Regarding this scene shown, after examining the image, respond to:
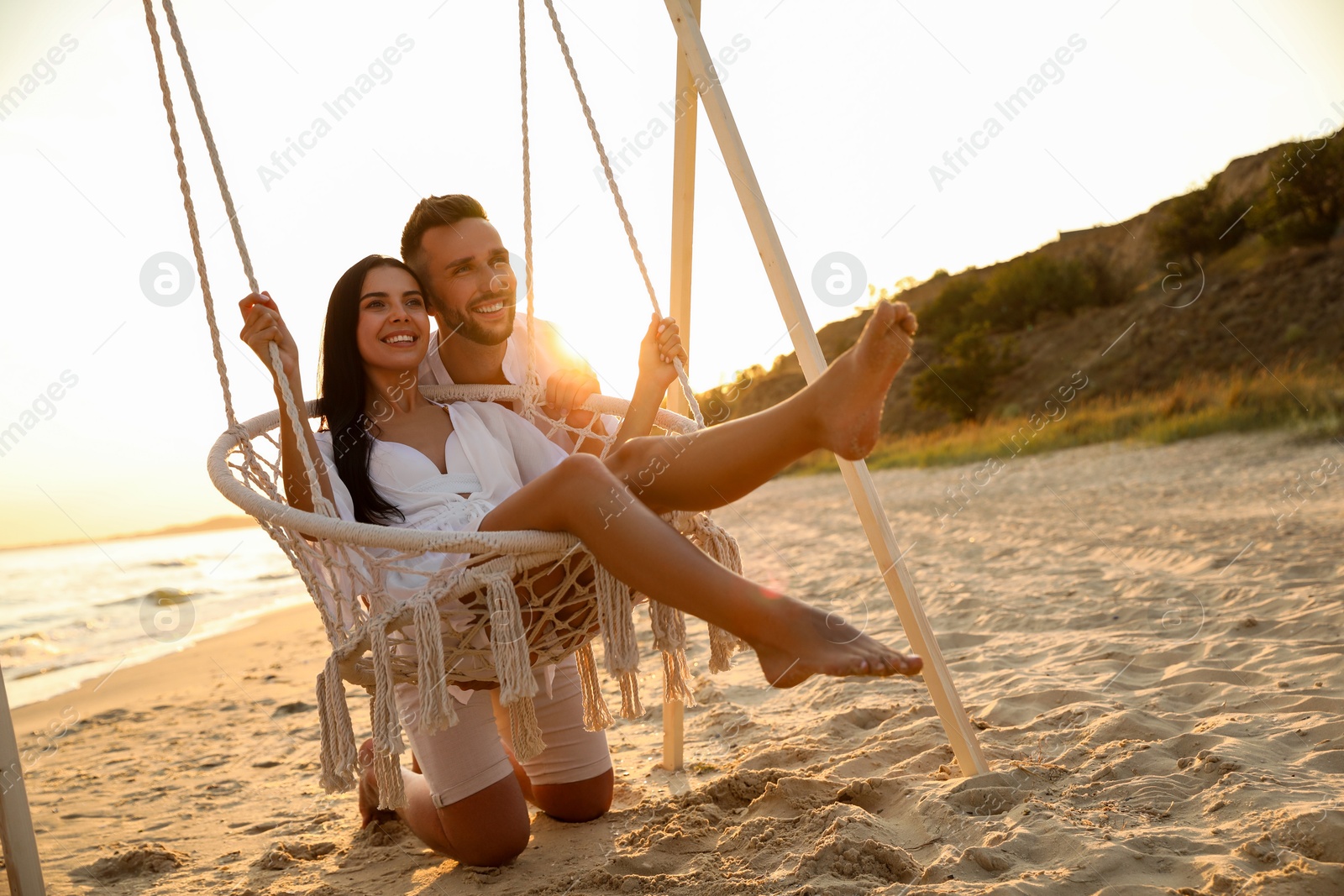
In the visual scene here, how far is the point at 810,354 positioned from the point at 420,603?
725mm

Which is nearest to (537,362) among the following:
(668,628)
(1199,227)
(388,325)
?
(388,325)

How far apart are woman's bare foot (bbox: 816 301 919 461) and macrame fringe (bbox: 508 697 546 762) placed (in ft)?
2.03

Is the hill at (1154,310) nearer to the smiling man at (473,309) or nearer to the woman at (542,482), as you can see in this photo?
the smiling man at (473,309)

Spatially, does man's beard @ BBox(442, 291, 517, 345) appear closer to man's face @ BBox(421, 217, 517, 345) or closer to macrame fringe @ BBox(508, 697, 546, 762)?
man's face @ BBox(421, 217, 517, 345)

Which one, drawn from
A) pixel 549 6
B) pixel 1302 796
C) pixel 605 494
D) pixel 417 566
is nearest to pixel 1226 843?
pixel 1302 796

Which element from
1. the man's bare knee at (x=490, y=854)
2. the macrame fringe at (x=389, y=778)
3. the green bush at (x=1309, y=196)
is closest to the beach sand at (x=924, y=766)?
the man's bare knee at (x=490, y=854)

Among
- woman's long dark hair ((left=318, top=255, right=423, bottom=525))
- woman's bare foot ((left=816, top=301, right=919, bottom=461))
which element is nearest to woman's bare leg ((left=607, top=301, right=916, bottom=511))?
woman's bare foot ((left=816, top=301, right=919, bottom=461))

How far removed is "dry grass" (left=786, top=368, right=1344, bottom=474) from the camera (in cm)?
638

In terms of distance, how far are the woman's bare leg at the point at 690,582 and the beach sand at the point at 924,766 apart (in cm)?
30

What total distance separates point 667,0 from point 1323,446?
538 centimetres

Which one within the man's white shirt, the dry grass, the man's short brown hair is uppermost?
the man's short brown hair

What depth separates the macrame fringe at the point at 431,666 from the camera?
→ 1.29 metres

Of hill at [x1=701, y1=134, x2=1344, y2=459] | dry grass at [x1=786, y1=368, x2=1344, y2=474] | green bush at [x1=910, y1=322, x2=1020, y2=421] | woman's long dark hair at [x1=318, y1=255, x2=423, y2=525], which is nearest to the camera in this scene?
woman's long dark hair at [x1=318, y1=255, x2=423, y2=525]

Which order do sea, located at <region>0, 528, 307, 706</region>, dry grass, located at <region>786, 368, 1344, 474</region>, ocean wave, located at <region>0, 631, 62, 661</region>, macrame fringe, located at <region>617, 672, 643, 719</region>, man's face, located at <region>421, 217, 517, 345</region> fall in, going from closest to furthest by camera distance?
macrame fringe, located at <region>617, 672, 643, 719</region> → man's face, located at <region>421, 217, 517, 345</region> → sea, located at <region>0, 528, 307, 706</region> → ocean wave, located at <region>0, 631, 62, 661</region> → dry grass, located at <region>786, 368, 1344, 474</region>
